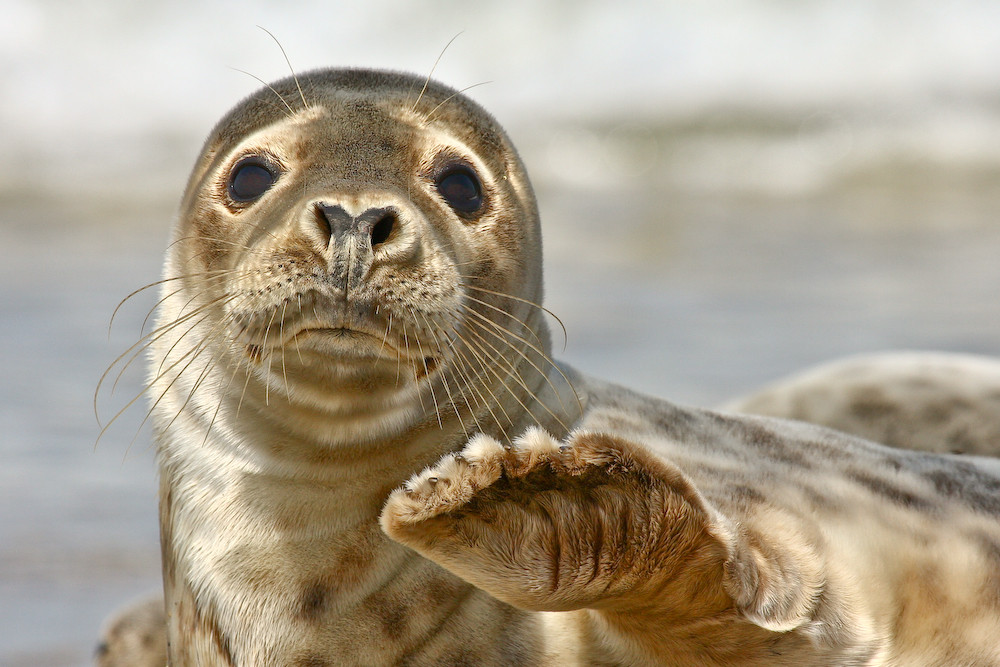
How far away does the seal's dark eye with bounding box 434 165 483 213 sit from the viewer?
260cm

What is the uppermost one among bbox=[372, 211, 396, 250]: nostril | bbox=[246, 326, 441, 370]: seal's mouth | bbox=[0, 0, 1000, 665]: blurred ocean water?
bbox=[372, 211, 396, 250]: nostril

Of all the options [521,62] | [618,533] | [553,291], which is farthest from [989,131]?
[618,533]

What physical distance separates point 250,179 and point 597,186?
11.5m

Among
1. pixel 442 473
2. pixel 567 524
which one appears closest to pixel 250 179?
Result: pixel 442 473

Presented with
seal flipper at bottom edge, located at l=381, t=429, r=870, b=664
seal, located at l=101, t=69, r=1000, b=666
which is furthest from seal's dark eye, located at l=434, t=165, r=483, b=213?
seal flipper at bottom edge, located at l=381, t=429, r=870, b=664

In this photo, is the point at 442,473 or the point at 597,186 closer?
the point at 442,473

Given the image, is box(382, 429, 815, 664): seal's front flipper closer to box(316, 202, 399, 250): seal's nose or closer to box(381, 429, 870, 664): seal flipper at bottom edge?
box(381, 429, 870, 664): seal flipper at bottom edge

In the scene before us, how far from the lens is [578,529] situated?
6.36ft

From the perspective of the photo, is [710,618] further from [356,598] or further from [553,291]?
[553,291]

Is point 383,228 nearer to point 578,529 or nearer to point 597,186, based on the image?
point 578,529

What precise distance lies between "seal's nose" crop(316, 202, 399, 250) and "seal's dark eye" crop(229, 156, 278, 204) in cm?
40

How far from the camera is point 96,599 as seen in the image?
3893 millimetres

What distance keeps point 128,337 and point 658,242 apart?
4.86 m

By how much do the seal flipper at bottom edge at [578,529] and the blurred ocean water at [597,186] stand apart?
80.2 inches
